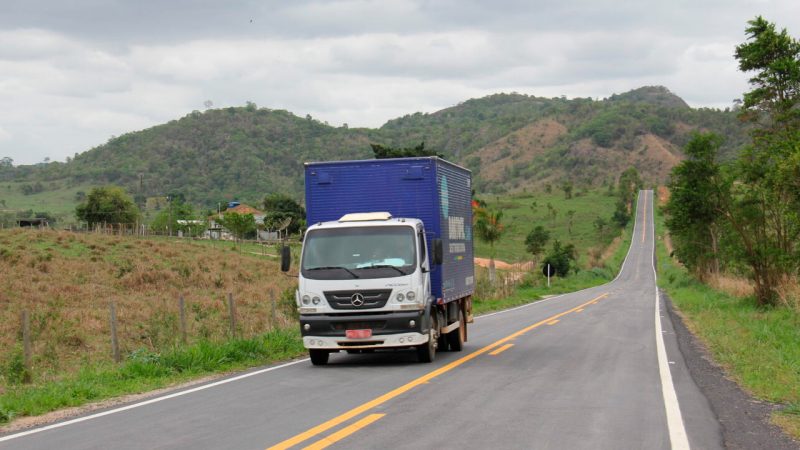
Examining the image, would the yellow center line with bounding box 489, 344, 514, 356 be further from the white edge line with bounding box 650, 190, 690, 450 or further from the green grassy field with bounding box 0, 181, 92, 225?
the green grassy field with bounding box 0, 181, 92, 225

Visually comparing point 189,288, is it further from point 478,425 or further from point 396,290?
point 478,425

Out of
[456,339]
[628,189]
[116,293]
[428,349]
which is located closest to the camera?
[428,349]

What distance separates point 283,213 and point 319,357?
3910 inches

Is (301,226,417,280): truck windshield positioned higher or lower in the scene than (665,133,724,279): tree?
lower

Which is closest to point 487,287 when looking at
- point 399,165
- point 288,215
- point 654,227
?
point 399,165

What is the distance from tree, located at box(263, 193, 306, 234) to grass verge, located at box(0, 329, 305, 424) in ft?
297

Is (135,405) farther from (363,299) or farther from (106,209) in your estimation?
(106,209)

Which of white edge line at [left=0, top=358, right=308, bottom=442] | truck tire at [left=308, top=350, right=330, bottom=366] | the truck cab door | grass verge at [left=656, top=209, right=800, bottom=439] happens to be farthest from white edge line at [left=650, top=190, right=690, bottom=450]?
white edge line at [left=0, top=358, right=308, bottom=442]

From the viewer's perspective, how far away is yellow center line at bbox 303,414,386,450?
26.6ft

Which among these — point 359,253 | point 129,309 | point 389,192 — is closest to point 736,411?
point 359,253

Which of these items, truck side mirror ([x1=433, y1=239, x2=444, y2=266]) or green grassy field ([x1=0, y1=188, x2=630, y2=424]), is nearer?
green grassy field ([x1=0, y1=188, x2=630, y2=424])

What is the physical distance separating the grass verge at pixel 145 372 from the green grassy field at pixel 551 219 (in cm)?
8529

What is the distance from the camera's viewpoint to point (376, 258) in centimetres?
1529

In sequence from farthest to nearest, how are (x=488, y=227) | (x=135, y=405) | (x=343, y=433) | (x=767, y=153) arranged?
(x=488, y=227)
(x=767, y=153)
(x=135, y=405)
(x=343, y=433)
